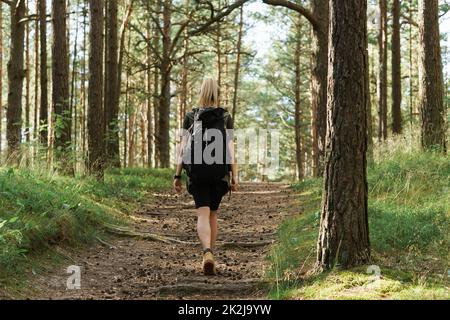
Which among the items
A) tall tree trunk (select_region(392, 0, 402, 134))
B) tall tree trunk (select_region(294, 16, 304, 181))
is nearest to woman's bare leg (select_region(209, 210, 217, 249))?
tall tree trunk (select_region(392, 0, 402, 134))

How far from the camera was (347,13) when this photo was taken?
203 inches

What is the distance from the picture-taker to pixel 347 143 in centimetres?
509

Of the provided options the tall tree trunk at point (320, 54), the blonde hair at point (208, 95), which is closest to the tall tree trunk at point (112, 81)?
the tall tree trunk at point (320, 54)

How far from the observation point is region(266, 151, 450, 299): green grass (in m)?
4.55

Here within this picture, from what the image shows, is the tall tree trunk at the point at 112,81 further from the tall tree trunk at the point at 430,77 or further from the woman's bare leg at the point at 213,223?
the woman's bare leg at the point at 213,223

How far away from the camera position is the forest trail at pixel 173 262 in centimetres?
539

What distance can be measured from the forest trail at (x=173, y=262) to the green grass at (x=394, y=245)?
16.6 inches

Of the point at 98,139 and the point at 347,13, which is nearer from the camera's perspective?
the point at 347,13

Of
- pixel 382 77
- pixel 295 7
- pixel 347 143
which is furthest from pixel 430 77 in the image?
pixel 382 77

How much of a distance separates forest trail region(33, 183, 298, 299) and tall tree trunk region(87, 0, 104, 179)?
190 cm

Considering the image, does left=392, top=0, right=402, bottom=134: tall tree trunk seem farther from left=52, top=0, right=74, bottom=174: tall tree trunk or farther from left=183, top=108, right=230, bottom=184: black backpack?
left=183, top=108, right=230, bottom=184: black backpack
